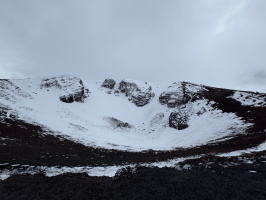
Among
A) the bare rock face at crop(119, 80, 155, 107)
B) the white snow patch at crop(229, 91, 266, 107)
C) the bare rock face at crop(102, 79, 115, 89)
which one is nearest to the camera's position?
the white snow patch at crop(229, 91, 266, 107)

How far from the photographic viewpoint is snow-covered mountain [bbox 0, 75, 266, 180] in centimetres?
3139

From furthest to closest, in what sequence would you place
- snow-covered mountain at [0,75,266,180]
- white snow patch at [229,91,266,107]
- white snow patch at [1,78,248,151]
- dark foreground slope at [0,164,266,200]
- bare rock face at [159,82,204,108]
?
bare rock face at [159,82,204,108], white snow patch at [229,91,266,107], white snow patch at [1,78,248,151], snow-covered mountain at [0,75,266,180], dark foreground slope at [0,164,266,200]

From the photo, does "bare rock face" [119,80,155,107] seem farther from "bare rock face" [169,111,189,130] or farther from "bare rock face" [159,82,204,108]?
"bare rock face" [169,111,189,130]

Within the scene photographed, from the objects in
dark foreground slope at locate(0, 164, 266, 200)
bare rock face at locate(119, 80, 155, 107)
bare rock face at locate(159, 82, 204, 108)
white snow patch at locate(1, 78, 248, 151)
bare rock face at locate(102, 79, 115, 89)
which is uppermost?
bare rock face at locate(102, 79, 115, 89)

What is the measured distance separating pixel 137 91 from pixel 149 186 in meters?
66.7

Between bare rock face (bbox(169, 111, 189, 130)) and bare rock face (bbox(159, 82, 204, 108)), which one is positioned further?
bare rock face (bbox(159, 82, 204, 108))

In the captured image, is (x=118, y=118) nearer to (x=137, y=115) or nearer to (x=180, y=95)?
(x=137, y=115)

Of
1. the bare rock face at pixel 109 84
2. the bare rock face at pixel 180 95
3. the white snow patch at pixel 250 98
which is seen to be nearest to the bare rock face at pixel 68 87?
the bare rock face at pixel 109 84

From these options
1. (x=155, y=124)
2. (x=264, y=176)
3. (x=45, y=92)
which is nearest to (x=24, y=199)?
(x=264, y=176)

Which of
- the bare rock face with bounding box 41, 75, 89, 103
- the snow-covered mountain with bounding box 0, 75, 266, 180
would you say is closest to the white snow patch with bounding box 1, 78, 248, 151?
the snow-covered mountain with bounding box 0, 75, 266, 180

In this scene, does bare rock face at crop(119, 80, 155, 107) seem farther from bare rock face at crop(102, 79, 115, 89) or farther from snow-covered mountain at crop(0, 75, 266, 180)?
bare rock face at crop(102, 79, 115, 89)

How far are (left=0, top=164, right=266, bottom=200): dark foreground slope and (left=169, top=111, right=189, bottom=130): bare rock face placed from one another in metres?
34.8

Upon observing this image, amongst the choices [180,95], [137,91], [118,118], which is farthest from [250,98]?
[118,118]

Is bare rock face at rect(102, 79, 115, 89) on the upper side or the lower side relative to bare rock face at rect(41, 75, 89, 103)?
upper
